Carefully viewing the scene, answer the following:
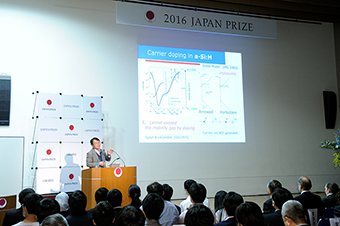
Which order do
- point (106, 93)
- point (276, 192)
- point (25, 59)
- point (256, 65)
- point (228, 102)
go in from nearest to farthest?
point (276, 192)
point (25, 59)
point (106, 93)
point (228, 102)
point (256, 65)

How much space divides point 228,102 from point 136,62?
232 centimetres

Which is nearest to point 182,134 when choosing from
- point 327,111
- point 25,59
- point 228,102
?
point 228,102

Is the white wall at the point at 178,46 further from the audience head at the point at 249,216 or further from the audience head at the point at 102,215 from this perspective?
the audience head at the point at 249,216

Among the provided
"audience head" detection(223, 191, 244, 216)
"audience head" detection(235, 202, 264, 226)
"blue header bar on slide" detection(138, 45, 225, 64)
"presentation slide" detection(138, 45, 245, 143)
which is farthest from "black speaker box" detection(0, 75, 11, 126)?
"audience head" detection(235, 202, 264, 226)

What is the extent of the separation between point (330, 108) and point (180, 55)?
4336mm

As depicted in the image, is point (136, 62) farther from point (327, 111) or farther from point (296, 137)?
point (327, 111)

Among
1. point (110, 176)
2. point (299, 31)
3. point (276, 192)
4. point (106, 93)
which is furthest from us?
point (299, 31)

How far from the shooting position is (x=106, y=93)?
6.91 meters

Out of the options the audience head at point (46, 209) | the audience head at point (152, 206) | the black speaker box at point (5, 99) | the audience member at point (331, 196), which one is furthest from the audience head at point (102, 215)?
the black speaker box at point (5, 99)

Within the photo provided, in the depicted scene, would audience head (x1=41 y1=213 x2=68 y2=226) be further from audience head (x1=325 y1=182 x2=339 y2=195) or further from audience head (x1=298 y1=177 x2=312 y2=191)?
audience head (x1=325 y1=182 x2=339 y2=195)

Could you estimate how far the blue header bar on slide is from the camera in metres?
7.30

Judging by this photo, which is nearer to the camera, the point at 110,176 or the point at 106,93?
the point at 110,176

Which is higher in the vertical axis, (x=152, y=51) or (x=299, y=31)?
(x=299, y=31)

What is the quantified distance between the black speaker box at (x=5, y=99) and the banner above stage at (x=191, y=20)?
96.5 inches
